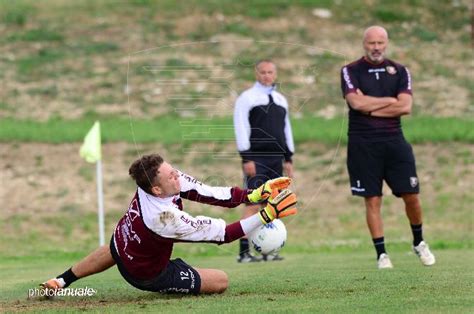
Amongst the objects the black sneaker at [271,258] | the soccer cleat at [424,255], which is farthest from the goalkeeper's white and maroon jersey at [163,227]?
the black sneaker at [271,258]

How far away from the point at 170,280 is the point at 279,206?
1249 mm

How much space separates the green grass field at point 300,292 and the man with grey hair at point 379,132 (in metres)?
0.78

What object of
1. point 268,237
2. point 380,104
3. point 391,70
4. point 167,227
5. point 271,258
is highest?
point 391,70

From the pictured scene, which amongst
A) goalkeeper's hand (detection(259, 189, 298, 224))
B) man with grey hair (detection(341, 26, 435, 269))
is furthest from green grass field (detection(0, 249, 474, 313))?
man with grey hair (detection(341, 26, 435, 269))

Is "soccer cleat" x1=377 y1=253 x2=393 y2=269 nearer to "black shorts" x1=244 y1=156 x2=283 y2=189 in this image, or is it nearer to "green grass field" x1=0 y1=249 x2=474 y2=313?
"green grass field" x1=0 y1=249 x2=474 y2=313

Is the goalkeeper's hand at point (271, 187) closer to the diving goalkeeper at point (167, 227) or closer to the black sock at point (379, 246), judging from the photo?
the diving goalkeeper at point (167, 227)

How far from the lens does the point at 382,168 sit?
1259 cm

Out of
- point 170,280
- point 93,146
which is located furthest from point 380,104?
point 93,146

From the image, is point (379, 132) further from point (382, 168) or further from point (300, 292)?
point (300, 292)

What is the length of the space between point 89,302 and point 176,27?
2437cm

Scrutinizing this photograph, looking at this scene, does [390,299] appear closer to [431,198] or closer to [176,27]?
[431,198]

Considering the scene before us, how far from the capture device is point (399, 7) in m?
34.6

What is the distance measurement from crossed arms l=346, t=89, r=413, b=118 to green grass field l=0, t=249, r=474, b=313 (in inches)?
61.9

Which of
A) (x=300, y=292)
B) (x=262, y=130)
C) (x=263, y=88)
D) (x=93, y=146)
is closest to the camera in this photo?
(x=300, y=292)
